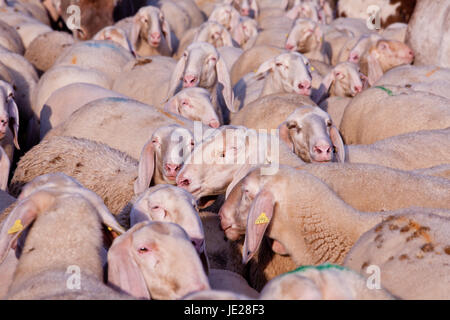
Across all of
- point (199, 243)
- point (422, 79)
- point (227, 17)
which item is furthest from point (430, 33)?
point (199, 243)

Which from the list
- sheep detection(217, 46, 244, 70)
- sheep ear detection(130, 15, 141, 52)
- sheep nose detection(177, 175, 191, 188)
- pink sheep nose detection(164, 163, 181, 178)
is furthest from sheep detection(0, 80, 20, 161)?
sheep ear detection(130, 15, 141, 52)

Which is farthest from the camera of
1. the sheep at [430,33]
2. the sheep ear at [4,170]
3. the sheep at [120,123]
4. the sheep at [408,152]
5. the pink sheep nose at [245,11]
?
the pink sheep nose at [245,11]

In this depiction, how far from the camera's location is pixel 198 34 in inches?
379

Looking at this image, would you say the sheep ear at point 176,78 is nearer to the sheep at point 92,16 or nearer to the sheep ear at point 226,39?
the sheep ear at point 226,39

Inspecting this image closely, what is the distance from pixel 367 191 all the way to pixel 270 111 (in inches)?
83.5

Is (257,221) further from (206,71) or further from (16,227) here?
(206,71)

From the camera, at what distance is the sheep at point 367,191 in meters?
3.86

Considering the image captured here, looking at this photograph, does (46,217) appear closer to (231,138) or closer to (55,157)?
(231,138)

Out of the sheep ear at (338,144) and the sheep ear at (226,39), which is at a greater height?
the sheep ear at (338,144)

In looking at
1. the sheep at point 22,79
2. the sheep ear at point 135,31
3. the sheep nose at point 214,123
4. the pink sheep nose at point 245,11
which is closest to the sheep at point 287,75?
the sheep nose at point 214,123

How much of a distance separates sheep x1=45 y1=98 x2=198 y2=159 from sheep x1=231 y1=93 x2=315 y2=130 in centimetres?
62

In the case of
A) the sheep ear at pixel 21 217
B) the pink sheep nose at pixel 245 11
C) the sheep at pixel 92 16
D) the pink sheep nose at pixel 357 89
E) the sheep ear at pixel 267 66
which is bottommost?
the pink sheep nose at pixel 245 11

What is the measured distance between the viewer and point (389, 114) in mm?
→ 6184

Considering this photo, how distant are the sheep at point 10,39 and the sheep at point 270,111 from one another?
5.05m
